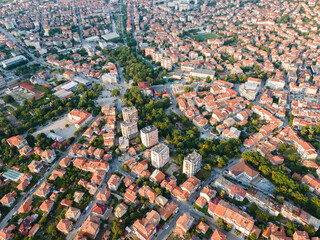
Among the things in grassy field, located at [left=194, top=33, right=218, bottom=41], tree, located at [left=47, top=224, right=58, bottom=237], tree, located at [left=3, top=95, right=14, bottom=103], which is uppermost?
grassy field, located at [left=194, top=33, right=218, bottom=41]

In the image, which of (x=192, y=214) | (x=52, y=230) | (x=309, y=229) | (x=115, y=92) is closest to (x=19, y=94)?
(x=115, y=92)

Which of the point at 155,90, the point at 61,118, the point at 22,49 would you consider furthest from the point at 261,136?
the point at 22,49

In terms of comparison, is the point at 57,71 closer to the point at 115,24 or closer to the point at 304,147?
the point at 115,24

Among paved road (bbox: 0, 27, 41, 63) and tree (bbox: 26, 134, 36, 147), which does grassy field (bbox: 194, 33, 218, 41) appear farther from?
tree (bbox: 26, 134, 36, 147)

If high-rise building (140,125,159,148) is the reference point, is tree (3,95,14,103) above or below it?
below

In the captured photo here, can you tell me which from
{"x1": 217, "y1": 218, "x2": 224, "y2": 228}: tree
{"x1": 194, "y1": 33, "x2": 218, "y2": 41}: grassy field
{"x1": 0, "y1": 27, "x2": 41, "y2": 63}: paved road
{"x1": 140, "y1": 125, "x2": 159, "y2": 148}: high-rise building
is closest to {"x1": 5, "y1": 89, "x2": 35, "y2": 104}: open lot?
{"x1": 0, "y1": 27, "x2": 41, "y2": 63}: paved road
